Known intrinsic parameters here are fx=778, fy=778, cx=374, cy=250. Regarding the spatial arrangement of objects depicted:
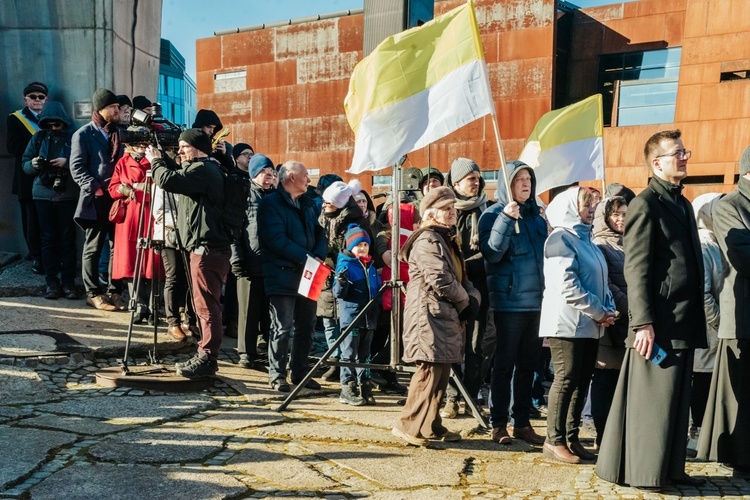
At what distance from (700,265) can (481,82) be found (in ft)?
6.54

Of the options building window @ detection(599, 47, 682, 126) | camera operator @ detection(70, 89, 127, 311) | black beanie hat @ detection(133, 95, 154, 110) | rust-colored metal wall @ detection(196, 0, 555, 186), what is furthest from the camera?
rust-colored metal wall @ detection(196, 0, 555, 186)

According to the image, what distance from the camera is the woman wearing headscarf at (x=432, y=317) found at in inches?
199

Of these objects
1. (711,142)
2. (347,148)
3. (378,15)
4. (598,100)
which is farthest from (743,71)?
(378,15)

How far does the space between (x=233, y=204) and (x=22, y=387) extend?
207 centimetres

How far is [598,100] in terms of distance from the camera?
814 cm

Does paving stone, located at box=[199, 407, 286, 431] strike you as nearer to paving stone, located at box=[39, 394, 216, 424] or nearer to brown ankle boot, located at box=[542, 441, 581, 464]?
paving stone, located at box=[39, 394, 216, 424]

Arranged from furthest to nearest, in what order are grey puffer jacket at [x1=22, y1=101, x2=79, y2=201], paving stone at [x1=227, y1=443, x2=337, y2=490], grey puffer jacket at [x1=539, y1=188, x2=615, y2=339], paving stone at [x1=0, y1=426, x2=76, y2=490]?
grey puffer jacket at [x1=22, y1=101, x2=79, y2=201] < grey puffer jacket at [x1=539, y1=188, x2=615, y2=339] < paving stone at [x1=227, y1=443, x2=337, y2=490] < paving stone at [x1=0, y1=426, x2=76, y2=490]

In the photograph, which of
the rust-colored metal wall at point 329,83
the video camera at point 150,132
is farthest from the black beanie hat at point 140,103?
the rust-colored metal wall at point 329,83

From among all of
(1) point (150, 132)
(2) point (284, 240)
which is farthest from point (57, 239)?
(2) point (284, 240)

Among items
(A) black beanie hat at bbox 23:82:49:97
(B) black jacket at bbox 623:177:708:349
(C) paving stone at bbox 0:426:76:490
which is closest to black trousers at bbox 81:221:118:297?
(A) black beanie hat at bbox 23:82:49:97

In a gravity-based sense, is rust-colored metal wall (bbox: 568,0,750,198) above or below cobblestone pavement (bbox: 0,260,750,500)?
above

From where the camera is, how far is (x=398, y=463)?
15.3 feet

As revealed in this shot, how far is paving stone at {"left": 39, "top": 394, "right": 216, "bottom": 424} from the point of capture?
5.27 metres

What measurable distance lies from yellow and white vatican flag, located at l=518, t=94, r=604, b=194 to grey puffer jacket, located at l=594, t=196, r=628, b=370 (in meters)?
1.91
